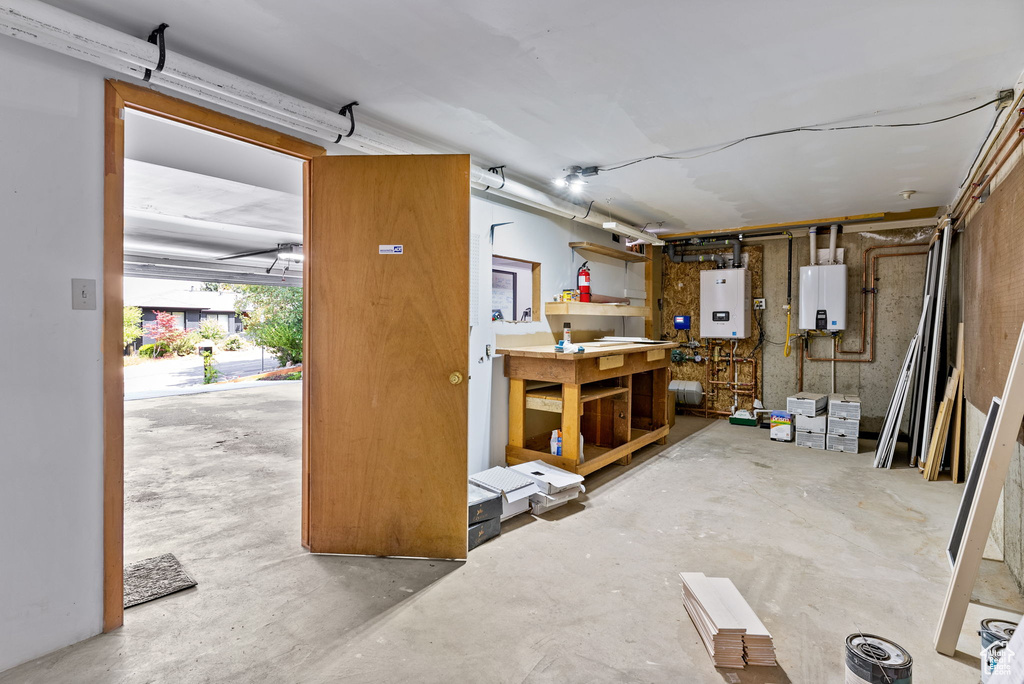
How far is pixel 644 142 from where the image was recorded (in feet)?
10.2

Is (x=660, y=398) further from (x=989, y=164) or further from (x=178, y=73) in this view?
(x=178, y=73)

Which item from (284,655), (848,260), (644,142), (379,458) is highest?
(644,142)

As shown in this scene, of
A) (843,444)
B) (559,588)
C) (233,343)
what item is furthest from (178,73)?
(233,343)

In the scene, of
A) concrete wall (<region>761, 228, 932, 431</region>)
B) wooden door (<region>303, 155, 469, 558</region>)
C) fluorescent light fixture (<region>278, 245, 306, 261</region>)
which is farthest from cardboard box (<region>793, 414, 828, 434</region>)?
fluorescent light fixture (<region>278, 245, 306, 261</region>)

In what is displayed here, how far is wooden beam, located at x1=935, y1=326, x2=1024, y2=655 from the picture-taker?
6.14ft

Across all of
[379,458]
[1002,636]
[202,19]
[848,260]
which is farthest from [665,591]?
[848,260]

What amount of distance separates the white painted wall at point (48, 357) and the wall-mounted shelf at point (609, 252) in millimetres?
3752

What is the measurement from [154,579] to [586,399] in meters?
2.82

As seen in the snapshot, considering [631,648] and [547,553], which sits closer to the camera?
[631,648]

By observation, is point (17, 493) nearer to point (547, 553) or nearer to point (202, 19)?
point (202, 19)

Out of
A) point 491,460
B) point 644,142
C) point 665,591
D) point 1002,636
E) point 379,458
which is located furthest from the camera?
point 491,460

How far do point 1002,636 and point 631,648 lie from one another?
1.25 meters

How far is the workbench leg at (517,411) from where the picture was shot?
155 inches

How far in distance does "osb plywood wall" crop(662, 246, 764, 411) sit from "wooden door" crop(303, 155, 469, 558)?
5.00m
